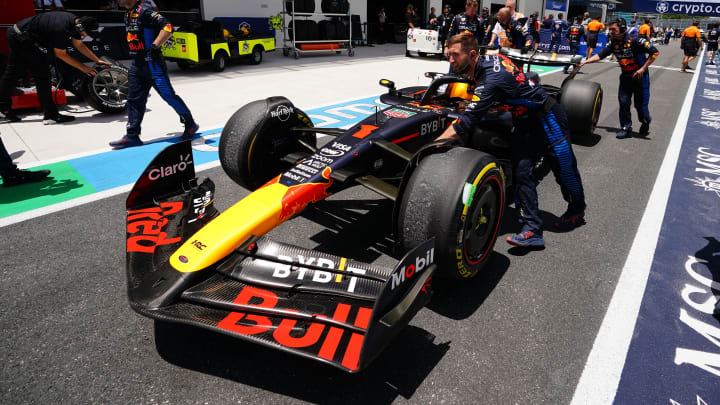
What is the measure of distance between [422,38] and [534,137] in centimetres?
1432

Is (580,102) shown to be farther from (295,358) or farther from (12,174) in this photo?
(12,174)

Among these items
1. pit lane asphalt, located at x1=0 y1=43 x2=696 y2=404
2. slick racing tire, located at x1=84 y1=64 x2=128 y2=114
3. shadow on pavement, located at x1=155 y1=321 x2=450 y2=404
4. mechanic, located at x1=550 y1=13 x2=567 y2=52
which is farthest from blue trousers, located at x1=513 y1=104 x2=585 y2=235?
mechanic, located at x1=550 y1=13 x2=567 y2=52

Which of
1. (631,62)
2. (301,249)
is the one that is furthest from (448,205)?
(631,62)

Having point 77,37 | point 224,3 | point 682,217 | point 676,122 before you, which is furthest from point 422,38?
point 682,217

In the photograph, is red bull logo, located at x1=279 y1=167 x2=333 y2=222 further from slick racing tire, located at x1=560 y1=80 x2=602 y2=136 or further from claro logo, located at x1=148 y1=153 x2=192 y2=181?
slick racing tire, located at x1=560 y1=80 x2=602 y2=136

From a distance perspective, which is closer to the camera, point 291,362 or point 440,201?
point 291,362

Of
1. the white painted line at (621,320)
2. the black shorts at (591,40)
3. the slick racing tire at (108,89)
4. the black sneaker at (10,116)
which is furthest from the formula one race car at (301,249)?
the black shorts at (591,40)

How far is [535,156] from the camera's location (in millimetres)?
3596

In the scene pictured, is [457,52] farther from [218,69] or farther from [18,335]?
[218,69]

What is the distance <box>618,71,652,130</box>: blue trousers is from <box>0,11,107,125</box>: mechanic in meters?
8.16

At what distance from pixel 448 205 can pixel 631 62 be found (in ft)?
19.3

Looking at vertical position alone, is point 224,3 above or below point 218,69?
above

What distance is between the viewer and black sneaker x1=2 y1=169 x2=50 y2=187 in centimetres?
452

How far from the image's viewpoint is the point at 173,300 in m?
2.20
